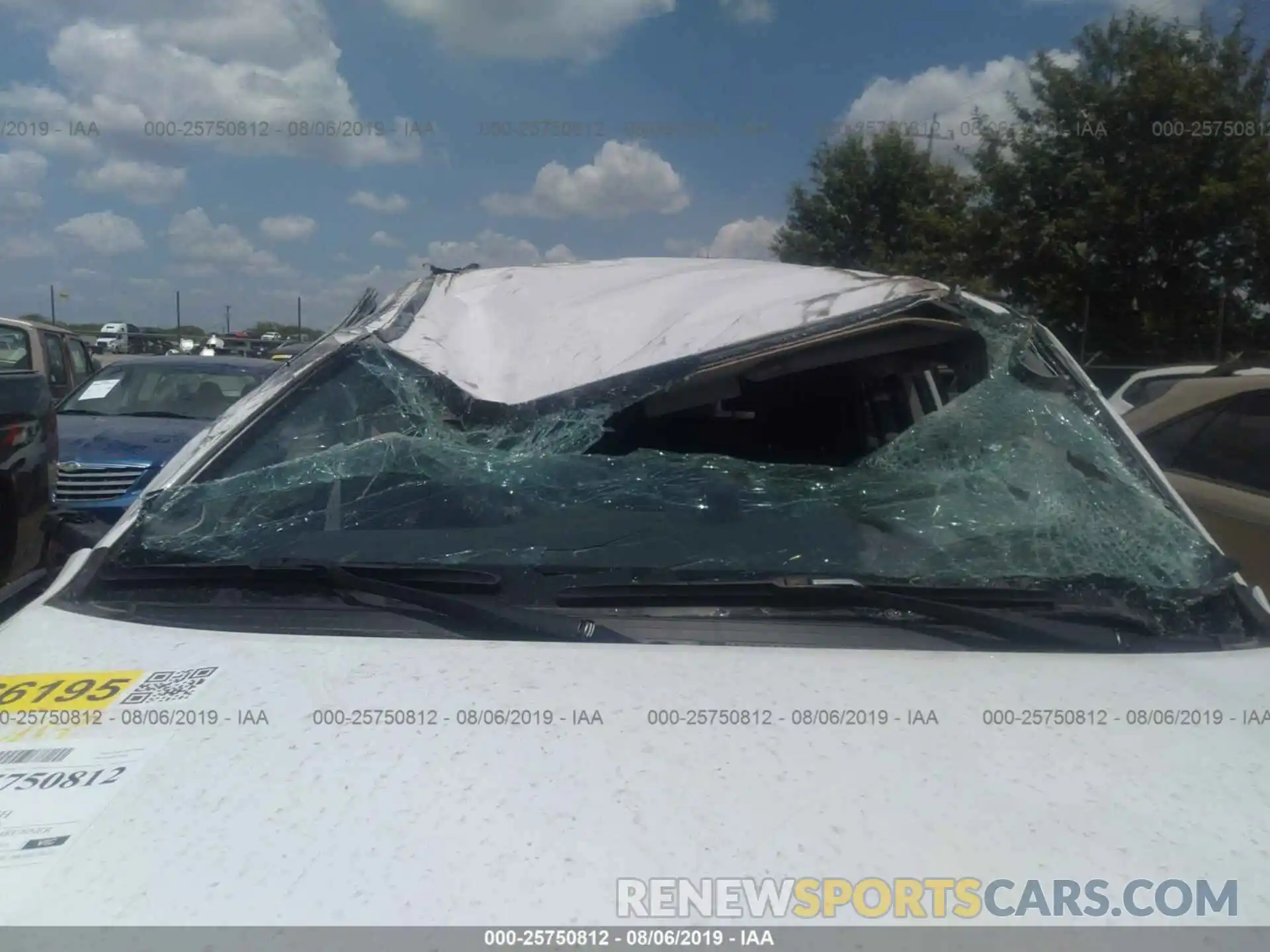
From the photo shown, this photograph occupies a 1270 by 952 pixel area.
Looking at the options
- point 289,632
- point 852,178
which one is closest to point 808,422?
point 289,632

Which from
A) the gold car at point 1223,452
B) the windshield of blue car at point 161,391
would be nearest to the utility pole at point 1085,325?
the gold car at point 1223,452

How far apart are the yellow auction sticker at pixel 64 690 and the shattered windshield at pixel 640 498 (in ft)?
1.16

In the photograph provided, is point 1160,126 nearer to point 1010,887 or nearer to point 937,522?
point 937,522

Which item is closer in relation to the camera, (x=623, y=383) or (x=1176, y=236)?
(x=623, y=383)

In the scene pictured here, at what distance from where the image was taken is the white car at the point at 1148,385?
6.85 m

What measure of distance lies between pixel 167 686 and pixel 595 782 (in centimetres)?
79

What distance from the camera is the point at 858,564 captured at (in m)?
2.27

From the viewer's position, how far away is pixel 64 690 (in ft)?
6.05

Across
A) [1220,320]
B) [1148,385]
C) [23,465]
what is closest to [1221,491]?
[1148,385]

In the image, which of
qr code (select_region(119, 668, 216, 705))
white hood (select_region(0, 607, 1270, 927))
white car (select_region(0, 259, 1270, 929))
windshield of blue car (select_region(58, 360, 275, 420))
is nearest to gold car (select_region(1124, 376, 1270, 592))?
white car (select_region(0, 259, 1270, 929))

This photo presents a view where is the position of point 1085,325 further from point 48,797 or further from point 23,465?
point 48,797

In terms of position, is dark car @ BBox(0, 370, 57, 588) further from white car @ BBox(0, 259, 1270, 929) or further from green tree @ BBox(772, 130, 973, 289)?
green tree @ BBox(772, 130, 973, 289)

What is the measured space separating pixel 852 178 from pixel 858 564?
21403 millimetres

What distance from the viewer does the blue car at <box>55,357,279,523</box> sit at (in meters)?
7.53
